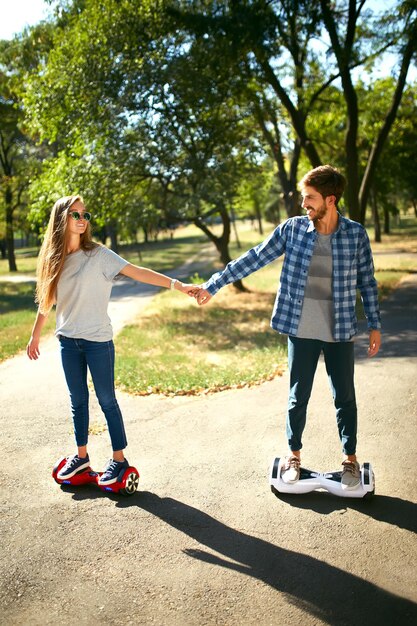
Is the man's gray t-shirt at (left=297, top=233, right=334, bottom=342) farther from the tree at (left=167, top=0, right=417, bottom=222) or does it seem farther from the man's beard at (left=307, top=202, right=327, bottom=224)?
the tree at (left=167, top=0, right=417, bottom=222)

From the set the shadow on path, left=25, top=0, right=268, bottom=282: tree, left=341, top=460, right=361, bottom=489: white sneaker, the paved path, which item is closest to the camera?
the shadow on path

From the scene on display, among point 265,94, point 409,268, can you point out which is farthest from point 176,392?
point 409,268

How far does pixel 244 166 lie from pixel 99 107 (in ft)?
13.4

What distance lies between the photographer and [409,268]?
65.4 ft

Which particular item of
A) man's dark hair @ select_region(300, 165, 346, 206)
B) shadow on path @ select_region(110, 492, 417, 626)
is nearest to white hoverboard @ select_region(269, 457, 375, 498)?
shadow on path @ select_region(110, 492, 417, 626)

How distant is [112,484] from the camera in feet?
13.3

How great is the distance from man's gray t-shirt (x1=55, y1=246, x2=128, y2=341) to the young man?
100cm

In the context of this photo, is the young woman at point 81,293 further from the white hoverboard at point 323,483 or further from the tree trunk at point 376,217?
the tree trunk at point 376,217

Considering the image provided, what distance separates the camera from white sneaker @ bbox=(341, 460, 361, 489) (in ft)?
12.8

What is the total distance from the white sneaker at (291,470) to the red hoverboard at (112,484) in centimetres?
109

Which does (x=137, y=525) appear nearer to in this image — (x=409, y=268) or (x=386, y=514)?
(x=386, y=514)

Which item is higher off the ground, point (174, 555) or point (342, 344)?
point (342, 344)

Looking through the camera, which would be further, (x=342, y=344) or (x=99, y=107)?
(x=99, y=107)

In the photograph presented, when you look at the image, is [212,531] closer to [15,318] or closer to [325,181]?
[325,181]
